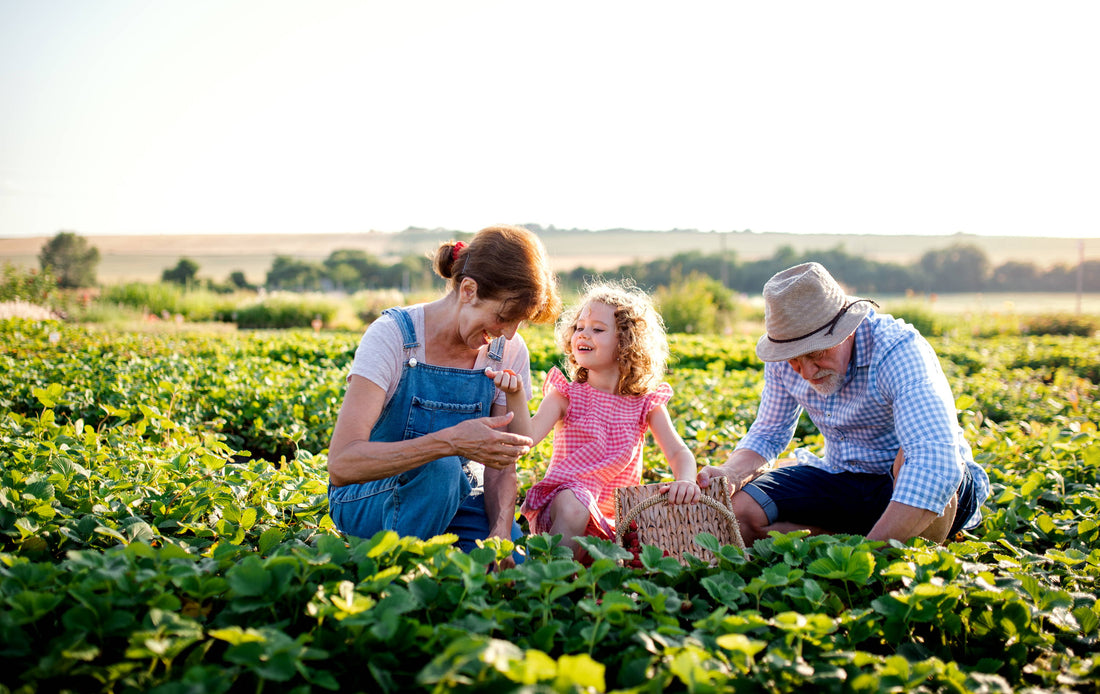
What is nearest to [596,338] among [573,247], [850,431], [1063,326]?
[850,431]

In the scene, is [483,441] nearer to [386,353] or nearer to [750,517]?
[386,353]

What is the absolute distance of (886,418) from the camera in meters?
2.73

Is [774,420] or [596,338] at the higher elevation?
[596,338]

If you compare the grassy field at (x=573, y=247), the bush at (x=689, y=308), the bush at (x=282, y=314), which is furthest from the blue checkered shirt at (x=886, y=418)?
the grassy field at (x=573, y=247)

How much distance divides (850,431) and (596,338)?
1045 mm

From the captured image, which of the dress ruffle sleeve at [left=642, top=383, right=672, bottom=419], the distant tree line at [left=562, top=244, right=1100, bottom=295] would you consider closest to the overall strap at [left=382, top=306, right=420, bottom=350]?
the dress ruffle sleeve at [left=642, top=383, right=672, bottom=419]

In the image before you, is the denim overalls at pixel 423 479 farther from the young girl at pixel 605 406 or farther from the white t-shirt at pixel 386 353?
the young girl at pixel 605 406

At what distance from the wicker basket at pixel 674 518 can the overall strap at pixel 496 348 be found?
638mm

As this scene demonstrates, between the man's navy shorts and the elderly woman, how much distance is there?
1037 millimetres

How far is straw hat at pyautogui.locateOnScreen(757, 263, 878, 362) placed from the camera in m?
2.52

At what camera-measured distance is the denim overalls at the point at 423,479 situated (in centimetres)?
239

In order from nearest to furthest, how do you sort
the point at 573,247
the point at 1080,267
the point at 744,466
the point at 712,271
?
the point at 744,466 < the point at 1080,267 < the point at 712,271 < the point at 573,247

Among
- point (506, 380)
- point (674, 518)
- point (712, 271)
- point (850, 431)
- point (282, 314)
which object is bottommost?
point (282, 314)

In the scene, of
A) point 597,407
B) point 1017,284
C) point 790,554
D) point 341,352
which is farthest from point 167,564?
point 1017,284
